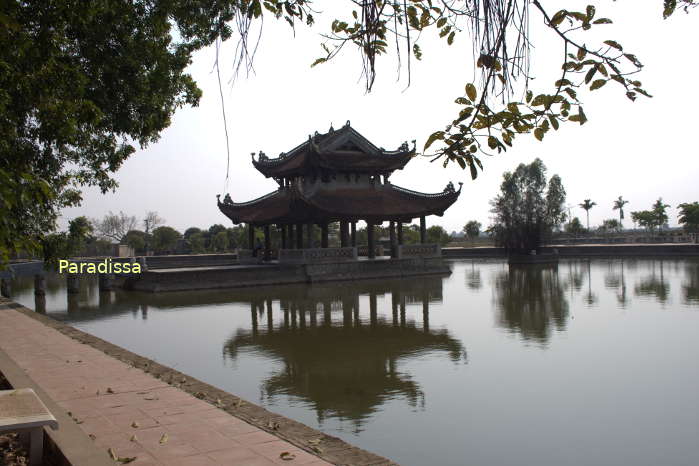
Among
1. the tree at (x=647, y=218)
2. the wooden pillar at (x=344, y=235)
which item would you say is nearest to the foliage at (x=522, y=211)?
the wooden pillar at (x=344, y=235)

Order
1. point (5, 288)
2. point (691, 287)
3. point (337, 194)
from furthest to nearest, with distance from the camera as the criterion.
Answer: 1. point (337, 194)
2. point (5, 288)
3. point (691, 287)

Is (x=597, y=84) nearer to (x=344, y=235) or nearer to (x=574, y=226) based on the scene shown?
(x=344, y=235)

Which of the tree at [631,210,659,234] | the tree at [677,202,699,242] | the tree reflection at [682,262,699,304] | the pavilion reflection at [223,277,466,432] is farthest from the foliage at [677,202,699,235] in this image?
the pavilion reflection at [223,277,466,432]

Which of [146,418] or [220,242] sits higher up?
[220,242]

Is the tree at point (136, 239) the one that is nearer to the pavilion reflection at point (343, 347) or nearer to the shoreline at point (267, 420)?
the pavilion reflection at point (343, 347)

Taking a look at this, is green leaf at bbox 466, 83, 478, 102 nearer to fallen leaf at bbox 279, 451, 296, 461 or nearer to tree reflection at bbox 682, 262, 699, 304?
fallen leaf at bbox 279, 451, 296, 461

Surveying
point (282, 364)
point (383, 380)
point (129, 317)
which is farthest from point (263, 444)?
point (129, 317)

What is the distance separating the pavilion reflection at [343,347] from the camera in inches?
305

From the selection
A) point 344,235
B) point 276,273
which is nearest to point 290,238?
point 344,235

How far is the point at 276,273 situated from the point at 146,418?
69.9 ft

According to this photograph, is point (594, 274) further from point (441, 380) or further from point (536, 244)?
point (441, 380)

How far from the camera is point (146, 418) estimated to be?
548 cm

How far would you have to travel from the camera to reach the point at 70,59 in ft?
31.3

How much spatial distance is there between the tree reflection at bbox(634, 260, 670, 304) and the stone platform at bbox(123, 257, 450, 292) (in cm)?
985
